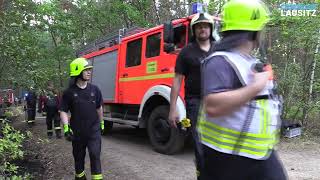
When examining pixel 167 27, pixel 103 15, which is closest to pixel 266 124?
pixel 167 27

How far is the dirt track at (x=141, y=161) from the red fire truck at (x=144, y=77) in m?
0.51

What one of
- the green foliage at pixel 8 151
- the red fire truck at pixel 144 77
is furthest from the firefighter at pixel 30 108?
the green foliage at pixel 8 151

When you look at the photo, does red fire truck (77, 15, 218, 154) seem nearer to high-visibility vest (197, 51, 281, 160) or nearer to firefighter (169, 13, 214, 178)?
firefighter (169, 13, 214, 178)

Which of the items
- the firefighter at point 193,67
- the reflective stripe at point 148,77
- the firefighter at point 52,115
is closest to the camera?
→ the firefighter at point 193,67

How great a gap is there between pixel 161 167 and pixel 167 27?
229 cm

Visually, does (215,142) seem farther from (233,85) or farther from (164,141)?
(164,141)

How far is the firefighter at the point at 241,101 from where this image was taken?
237cm

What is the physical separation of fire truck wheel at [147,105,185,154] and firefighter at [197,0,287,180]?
Answer: 18.5 ft

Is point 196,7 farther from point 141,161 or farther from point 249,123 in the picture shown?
point 249,123

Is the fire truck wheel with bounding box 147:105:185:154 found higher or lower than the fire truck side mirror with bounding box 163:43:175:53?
lower

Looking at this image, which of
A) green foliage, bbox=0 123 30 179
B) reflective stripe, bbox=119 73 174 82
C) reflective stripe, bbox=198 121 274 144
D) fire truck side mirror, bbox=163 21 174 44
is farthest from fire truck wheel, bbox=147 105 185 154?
reflective stripe, bbox=198 121 274 144

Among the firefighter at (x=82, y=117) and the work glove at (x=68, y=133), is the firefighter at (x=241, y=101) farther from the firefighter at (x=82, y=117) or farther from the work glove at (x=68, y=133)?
the work glove at (x=68, y=133)

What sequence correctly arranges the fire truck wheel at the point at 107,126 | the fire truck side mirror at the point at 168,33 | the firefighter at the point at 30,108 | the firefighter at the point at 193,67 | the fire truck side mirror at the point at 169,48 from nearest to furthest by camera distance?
the firefighter at the point at 193,67 < the fire truck side mirror at the point at 168,33 < the fire truck side mirror at the point at 169,48 < the fire truck wheel at the point at 107,126 < the firefighter at the point at 30,108

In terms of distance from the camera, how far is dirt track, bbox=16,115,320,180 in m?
6.98
